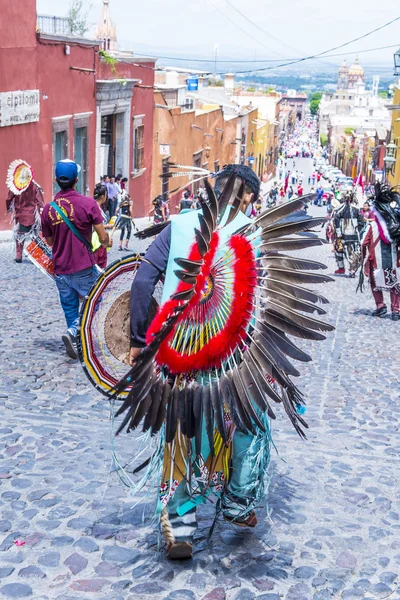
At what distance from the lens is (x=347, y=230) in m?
17.3

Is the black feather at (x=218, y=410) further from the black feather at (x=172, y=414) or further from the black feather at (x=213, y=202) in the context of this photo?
the black feather at (x=213, y=202)

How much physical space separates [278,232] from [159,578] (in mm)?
1418

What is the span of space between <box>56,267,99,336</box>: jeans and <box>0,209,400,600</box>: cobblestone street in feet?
1.46

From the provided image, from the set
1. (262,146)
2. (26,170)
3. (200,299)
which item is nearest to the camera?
(200,299)

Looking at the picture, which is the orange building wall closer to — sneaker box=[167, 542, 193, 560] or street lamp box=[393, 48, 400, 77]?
street lamp box=[393, 48, 400, 77]

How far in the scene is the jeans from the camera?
22.0ft

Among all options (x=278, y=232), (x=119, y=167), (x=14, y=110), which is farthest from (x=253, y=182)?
(x=119, y=167)

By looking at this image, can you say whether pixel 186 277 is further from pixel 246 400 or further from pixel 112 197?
pixel 112 197

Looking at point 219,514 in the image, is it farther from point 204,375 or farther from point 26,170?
point 26,170

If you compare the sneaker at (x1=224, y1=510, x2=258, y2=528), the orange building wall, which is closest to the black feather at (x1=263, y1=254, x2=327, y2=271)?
the sneaker at (x1=224, y1=510, x2=258, y2=528)

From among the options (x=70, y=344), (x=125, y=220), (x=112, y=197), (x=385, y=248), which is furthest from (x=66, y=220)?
(x=112, y=197)

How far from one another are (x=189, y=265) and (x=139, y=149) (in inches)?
982

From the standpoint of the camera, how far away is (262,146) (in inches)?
2776

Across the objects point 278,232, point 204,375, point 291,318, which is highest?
point 278,232
